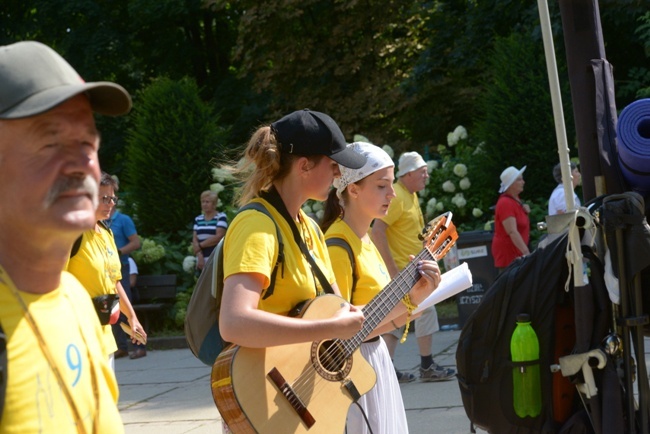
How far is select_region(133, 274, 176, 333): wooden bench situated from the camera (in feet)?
47.4

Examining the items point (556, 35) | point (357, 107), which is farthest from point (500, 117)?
point (357, 107)

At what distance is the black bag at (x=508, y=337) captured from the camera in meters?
3.89

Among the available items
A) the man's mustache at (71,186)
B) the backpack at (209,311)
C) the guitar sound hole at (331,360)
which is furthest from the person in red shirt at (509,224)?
the man's mustache at (71,186)

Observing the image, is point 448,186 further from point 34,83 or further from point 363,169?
point 34,83

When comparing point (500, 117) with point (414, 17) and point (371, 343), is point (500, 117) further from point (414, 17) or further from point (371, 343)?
point (371, 343)

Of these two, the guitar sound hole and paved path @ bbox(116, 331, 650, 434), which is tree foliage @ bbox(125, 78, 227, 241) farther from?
the guitar sound hole

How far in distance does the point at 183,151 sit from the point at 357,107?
464 cm

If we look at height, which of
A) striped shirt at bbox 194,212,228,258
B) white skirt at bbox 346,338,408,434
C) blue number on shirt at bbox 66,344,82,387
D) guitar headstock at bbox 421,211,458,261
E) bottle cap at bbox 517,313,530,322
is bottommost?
striped shirt at bbox 194,212,228,258

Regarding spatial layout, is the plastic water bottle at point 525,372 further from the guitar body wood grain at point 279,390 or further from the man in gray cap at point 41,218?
the man in gray cap at point 41,218

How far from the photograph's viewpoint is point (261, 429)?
3410 millimetres

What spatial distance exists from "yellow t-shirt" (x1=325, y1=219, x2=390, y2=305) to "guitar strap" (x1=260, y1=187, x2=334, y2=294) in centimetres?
68

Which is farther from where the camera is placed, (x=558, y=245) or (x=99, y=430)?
(x=558, y=245)

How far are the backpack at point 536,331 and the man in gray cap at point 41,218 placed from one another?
2.38 m

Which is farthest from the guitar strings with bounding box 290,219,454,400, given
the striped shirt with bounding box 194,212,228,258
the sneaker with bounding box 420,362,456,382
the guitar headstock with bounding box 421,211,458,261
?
the striped shirt with bounding box 194,212,228,258
